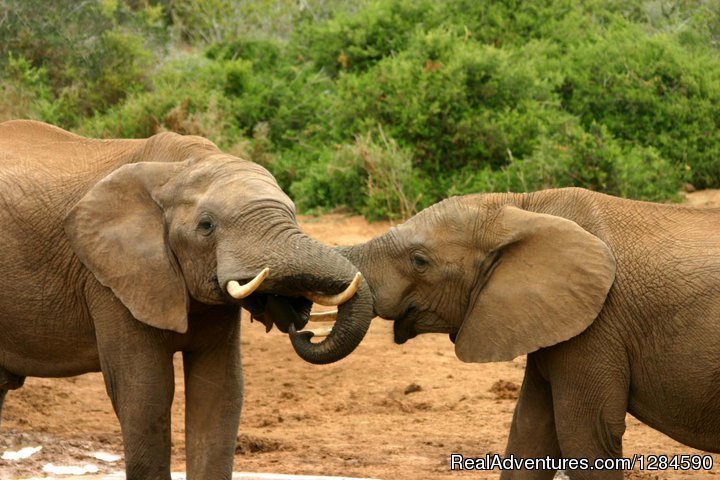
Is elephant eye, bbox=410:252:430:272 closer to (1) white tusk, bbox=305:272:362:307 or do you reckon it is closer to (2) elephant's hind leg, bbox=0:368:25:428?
(1) white tusk, bbox=305:272:362:307

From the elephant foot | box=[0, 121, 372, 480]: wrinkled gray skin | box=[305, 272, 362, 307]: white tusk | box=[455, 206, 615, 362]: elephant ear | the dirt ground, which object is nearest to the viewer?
box=[305, 272, 362, 307]: white tusk

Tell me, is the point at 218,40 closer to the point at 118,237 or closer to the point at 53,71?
the point at 53,71

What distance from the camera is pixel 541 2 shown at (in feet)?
53.1

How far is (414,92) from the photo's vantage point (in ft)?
45.9

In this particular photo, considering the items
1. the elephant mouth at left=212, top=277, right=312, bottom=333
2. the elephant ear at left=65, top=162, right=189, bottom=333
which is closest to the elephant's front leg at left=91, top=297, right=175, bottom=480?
the elephant ear at left=65, top=162, right=189, bottom=333

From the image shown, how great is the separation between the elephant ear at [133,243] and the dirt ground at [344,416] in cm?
233

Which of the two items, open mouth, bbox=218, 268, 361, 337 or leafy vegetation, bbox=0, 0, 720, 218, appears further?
leafy vegetation, bbox=0, 0, 720, 218

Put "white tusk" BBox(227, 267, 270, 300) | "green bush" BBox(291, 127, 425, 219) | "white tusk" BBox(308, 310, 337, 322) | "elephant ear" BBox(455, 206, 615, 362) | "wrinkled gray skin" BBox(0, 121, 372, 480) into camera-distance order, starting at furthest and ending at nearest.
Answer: "green bush" BBox(291, 127, 425, 219) → "white tusk" BBox(308, 310, 337, 322) → "elephant ear" BBox(455, 206, 615, 362) → "wrinkled gray skin" BBox(0, 121, 372, 480) → "white tusk" BBox(227, 267, 270, 300)

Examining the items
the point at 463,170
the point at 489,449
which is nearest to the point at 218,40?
the point at 463,170

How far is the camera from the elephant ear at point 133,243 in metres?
5.82

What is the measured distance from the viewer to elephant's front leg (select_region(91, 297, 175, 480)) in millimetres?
5938

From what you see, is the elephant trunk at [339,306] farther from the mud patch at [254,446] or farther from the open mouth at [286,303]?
the mud patch at [254,446]

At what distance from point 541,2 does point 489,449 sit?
9.06 m

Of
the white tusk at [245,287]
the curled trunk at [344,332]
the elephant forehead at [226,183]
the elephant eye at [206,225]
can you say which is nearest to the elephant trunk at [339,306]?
the curled trunk at [344,332]
